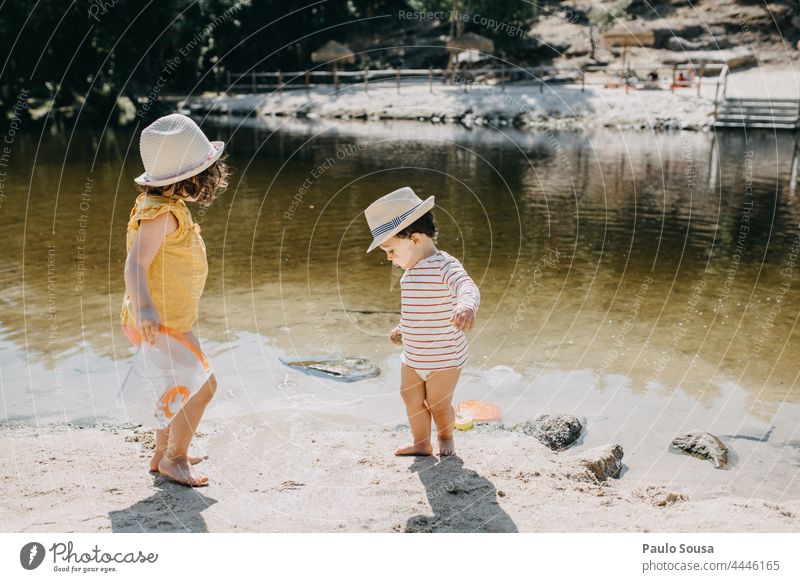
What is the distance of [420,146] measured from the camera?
2222 centimetres

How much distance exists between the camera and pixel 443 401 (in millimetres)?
3967

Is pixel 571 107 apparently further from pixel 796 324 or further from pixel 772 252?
pixel 796 324

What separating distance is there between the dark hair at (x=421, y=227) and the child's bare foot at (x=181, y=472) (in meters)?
1.45

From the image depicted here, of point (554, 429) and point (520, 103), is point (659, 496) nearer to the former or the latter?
point (554, 429)

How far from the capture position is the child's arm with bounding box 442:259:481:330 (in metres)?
3.38

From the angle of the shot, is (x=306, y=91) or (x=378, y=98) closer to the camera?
(x=378, y=98)

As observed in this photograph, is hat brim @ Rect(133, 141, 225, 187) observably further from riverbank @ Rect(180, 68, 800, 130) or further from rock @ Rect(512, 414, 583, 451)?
riverbank @ Rect(180, 68, 800, 130)

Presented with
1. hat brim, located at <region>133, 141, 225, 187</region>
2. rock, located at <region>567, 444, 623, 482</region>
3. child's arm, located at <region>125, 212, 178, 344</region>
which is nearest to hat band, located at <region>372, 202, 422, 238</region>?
hat brim, located at <region>133, 141, 225, 187</region>

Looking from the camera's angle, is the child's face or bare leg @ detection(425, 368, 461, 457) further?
bare leg @ detection(425, 368, 461, 457)

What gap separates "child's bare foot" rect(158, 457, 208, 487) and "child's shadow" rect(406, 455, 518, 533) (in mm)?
1002

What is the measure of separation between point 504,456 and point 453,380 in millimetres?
563

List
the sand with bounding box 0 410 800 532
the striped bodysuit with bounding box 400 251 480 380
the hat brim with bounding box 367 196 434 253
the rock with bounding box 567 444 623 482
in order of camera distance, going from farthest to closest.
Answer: the rock with bounding box 567 444 623 482 < the striped bodysuit with bounding box 400 251 480 380 < the hat brim with bounding box 367 196 434 253 < the sand with bounding box 0 410 800 532

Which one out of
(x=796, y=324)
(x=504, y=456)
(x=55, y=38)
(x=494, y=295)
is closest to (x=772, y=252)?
(x=796, y=324)

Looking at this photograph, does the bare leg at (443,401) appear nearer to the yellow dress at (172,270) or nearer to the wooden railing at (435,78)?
the yellow dress at (172,270)
